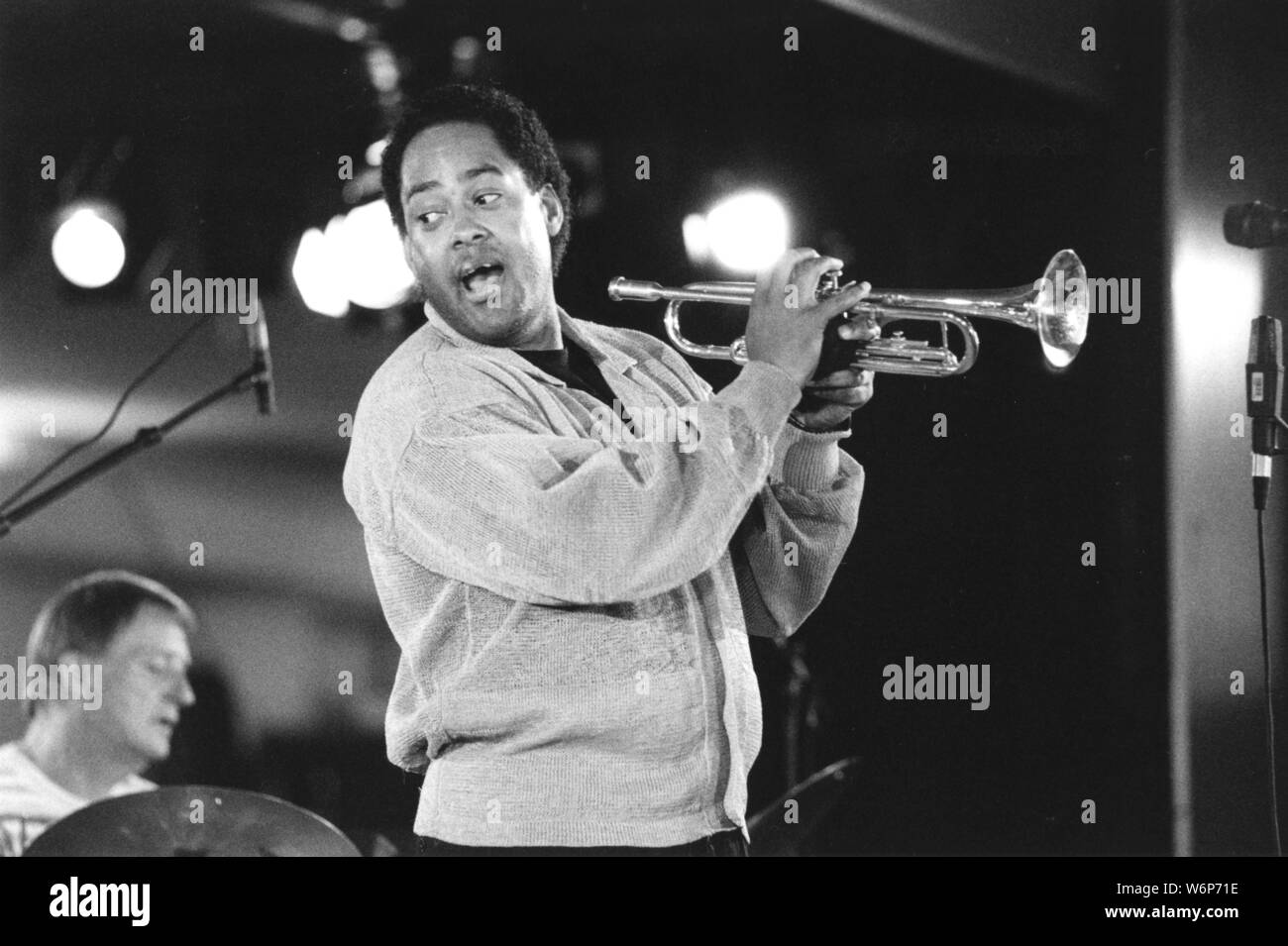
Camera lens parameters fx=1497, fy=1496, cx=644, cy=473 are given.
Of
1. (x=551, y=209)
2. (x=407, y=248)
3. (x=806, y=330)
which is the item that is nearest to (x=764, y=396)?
(x=806, y=330)

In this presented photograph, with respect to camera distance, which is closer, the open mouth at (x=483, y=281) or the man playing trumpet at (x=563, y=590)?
the man playing trumpet at (x=563, y=590)

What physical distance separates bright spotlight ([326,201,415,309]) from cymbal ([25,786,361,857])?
101 centimetres

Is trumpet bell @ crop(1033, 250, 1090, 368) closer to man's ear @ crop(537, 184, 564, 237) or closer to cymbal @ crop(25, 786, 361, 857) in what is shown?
man's ear @ crop(537, 184, 564, 237)

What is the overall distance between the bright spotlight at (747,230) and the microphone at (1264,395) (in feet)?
3.34

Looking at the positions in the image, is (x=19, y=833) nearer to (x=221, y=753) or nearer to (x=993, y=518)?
(x=221, y=753)

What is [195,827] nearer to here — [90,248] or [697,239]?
[90,248]

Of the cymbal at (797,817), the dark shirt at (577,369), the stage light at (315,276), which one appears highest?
the stage light at (315,276)

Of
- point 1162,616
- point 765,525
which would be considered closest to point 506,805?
point 765,525

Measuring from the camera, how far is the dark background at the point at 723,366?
3014mm

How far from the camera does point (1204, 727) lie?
3148 mm

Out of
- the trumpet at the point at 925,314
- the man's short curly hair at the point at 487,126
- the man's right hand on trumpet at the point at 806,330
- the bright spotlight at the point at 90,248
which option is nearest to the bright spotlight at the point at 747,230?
the trumpet at the point at 925,314

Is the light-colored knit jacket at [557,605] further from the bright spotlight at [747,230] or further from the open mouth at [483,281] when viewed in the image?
the bright spotlight at [747,230]

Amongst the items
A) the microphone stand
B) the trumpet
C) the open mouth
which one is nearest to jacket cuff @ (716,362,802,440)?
the trumpet

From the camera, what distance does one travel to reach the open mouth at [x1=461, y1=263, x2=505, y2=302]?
2627 mm
